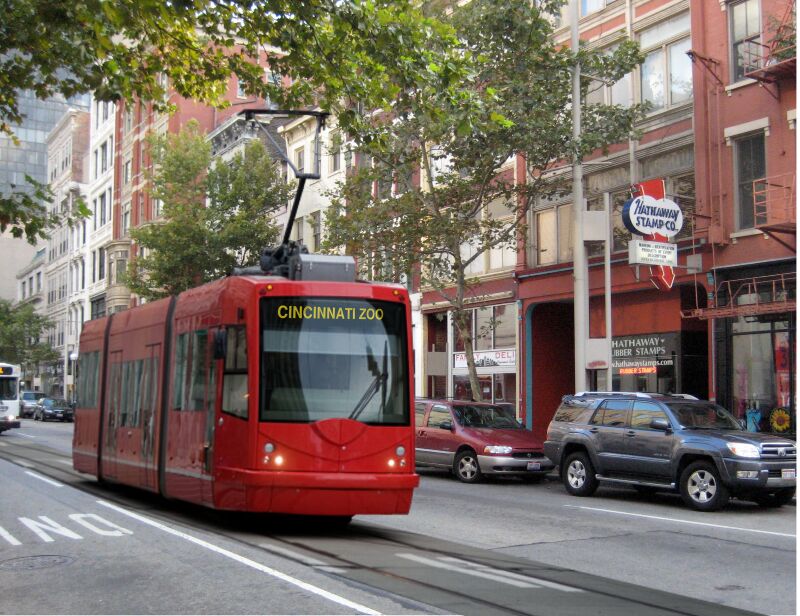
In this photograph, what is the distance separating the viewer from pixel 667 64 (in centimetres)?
2475

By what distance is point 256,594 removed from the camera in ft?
25.1

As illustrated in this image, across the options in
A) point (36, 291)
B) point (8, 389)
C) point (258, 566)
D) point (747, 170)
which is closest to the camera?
point (258, 566)

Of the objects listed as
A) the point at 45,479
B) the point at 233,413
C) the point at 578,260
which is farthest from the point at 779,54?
the point at 45,479

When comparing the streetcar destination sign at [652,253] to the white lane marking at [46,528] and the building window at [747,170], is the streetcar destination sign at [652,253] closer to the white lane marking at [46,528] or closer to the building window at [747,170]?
the building window at [747,170]

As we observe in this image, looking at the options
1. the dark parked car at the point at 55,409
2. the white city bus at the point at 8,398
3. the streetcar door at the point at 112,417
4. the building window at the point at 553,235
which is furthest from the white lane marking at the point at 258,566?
the dark parked car at the point at 55,409

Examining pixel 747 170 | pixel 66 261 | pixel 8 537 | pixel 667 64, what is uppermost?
pixel 66 261

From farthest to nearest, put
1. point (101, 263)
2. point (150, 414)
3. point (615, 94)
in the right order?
1. point (101, 263)
2. point (615, 94)
3. point (150, 414)

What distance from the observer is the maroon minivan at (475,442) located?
19.8m

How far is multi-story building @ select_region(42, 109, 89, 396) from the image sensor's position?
76.6m

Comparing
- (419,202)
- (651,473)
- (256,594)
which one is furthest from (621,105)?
(256,594)

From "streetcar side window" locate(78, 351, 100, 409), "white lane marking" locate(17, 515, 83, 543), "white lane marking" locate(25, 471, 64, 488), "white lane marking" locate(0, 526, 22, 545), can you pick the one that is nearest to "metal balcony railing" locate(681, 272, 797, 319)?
"streetcar side window" locate(78, 351, 100, 409)

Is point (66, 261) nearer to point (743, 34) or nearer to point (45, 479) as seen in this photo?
point (45, 479)

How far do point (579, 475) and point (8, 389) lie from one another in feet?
91.1

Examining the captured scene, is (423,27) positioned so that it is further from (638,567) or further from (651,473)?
(651,473)
